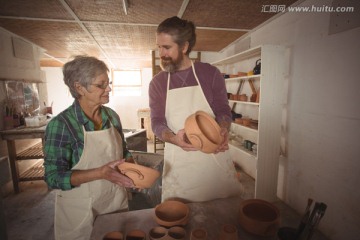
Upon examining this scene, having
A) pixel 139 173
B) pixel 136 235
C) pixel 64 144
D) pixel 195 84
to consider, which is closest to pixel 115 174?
pixel 139 173

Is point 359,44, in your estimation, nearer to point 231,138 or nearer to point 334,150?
point 334,150

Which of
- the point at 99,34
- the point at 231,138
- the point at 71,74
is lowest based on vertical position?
the point at 231,138

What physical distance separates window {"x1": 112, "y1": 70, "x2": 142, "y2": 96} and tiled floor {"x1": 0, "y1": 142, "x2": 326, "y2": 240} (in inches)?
158

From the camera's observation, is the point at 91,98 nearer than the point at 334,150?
Yes

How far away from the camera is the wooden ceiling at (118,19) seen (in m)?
2.06

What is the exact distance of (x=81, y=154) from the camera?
115 centimetres

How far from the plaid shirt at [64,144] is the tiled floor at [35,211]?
1.09 metres

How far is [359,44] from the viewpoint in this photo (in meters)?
1.61

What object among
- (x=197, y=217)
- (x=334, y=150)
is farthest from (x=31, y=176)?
(x=334, y=150)

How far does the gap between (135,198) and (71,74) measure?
1434 mm

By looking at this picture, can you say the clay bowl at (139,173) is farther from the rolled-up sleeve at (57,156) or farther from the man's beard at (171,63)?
the man's beard at (171,63)

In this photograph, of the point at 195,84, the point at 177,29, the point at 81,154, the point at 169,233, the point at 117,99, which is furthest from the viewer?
the point at 117,99

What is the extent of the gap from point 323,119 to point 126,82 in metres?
5.88

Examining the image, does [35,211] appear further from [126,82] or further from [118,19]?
[126,82]
